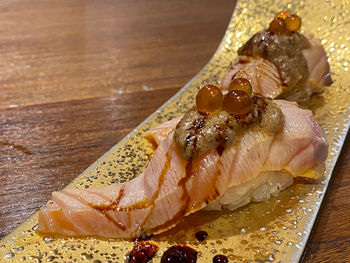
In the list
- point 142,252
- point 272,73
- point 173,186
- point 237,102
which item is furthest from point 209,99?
point 272,73

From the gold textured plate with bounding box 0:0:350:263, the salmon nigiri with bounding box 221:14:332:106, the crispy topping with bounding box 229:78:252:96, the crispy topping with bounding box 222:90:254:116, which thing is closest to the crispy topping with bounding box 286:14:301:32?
the salmon nigiri with bounding box 221:14:332:106

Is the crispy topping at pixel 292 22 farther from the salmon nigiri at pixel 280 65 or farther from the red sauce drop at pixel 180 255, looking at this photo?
the red sauce drop at pixel 180 255

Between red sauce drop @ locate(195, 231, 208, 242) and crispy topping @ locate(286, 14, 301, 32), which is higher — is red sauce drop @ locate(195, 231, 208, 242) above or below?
below

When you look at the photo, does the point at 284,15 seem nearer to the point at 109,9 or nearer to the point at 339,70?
the point at 339,70

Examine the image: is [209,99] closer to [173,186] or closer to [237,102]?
[237,102]

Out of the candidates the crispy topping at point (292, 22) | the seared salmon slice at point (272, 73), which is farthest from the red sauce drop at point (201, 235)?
the crispy topping at point (292, 22)

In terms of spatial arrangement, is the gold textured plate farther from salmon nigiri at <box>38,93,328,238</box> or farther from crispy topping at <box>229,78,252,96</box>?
crispy topping at <box>229,78,252,96</box>
